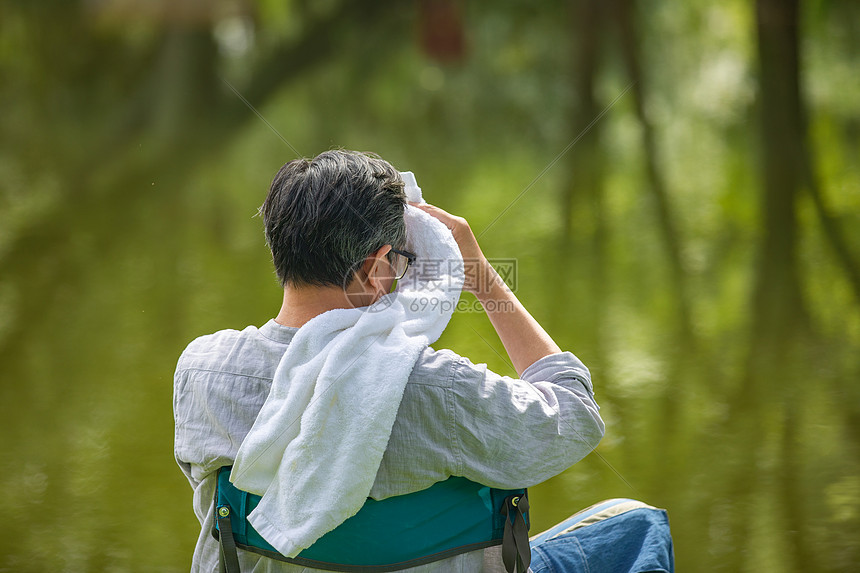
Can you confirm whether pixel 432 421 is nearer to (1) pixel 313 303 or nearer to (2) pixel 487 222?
(1) pixel 313 303

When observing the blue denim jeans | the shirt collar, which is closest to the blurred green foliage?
the blue denim jeans

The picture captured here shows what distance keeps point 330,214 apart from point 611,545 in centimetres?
54

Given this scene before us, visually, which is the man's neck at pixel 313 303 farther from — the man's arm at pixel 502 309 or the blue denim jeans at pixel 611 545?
the blue denim jeans at pixel 611 545

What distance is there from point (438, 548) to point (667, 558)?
0.31 meters

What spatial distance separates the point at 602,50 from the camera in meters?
3.19

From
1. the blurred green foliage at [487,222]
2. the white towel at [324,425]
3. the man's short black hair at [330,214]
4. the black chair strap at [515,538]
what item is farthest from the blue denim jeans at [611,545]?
the blurred green foliage at [487,222]

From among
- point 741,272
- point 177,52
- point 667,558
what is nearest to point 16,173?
point 177,52

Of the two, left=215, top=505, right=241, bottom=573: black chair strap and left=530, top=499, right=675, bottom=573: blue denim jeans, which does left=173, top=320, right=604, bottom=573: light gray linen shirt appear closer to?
left=215, top=505, right=241, bottom=573: black chair strap

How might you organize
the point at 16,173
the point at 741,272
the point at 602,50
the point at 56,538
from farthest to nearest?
the point at 602,50 < the point at 16,173 < the point at 741,272 < the point at 56,538

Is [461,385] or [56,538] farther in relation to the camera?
[56,538]

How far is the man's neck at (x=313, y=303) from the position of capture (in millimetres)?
842

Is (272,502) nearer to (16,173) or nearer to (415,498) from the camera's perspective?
(415,498)

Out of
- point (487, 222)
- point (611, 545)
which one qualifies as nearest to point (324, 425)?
point (611, 545)

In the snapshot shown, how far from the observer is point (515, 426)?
2.61 ft
